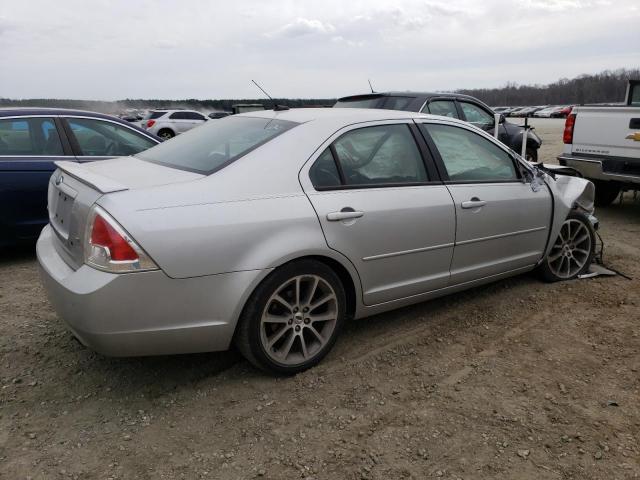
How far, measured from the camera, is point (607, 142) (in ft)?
22.7

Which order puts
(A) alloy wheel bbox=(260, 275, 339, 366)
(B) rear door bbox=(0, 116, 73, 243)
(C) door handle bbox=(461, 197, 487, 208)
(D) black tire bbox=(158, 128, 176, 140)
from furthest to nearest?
(D) black tire bbox=(158, 128, 176, 140), (B) rear door bbox=(0, 116, 73, 243), (C) door handle bbox=(461, 197, 487, 208), (A) alloy wheel bbox=(260, 275, 339, 366)

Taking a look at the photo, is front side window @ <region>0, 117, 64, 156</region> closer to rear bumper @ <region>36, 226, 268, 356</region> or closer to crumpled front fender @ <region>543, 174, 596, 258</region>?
rear bumper @ <region>36, 226, 268, 356</region>

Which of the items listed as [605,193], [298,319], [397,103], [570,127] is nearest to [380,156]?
[298,319]

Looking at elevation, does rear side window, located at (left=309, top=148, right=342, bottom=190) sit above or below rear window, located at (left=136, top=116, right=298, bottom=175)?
below

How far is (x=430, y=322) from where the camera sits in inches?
154

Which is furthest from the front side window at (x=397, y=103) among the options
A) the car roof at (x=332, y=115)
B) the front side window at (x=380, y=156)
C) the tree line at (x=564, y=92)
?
the tree line at (x=564, y=92)

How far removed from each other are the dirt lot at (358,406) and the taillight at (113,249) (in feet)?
2.66

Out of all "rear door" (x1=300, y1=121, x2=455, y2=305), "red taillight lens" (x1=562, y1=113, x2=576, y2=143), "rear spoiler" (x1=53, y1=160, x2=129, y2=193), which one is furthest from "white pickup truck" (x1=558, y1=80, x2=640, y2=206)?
"rear spoiler" (x1=53, y1=160, x2=129, y2=193)

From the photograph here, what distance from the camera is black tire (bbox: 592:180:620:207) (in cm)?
800

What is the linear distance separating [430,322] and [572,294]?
140 cm

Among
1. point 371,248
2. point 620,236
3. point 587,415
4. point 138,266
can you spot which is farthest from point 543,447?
point 620,236

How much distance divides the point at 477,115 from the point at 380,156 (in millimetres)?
5162

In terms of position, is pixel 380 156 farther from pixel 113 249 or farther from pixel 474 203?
pixel 113 249

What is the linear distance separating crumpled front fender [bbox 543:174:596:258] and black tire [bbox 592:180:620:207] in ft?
11.5
